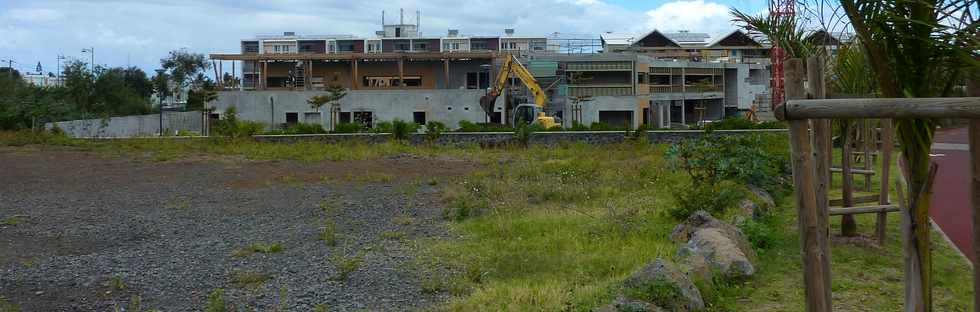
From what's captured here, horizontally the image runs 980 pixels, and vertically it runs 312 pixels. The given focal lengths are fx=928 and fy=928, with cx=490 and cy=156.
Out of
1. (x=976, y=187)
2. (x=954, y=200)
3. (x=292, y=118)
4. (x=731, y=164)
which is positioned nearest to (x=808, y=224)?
(x=976, y=187)

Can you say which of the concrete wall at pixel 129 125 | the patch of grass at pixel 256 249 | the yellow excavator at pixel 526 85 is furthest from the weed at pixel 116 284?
the yellow excavator at pixel 526 85

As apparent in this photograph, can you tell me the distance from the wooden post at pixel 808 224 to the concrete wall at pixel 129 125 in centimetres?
3137

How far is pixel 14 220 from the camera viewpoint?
12.1 m

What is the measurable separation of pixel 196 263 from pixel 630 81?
49.5 meters

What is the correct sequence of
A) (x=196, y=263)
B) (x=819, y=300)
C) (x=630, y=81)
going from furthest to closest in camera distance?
(x=630, y=81) < (x=196, y=263) < (x=819, y=300)

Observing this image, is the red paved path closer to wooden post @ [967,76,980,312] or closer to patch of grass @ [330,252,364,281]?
wooden post @ [967,76,980,312]

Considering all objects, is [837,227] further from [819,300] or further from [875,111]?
[875,111]

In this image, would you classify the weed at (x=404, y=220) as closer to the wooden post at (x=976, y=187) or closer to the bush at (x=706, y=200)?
the bush at (x=706, y=200)

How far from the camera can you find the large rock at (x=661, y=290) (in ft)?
18.4

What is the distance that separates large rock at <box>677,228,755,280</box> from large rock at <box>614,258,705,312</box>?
0.65 metres

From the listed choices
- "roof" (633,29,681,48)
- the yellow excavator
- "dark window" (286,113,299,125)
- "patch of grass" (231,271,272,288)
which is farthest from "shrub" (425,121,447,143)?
"roof" (633,29,681,48)

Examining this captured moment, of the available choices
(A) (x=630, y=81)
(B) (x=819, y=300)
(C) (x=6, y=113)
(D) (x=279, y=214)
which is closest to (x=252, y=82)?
(A) (x=630, y=81)

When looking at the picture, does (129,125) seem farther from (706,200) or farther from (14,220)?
(706,200)

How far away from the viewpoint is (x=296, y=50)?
3209 inches
